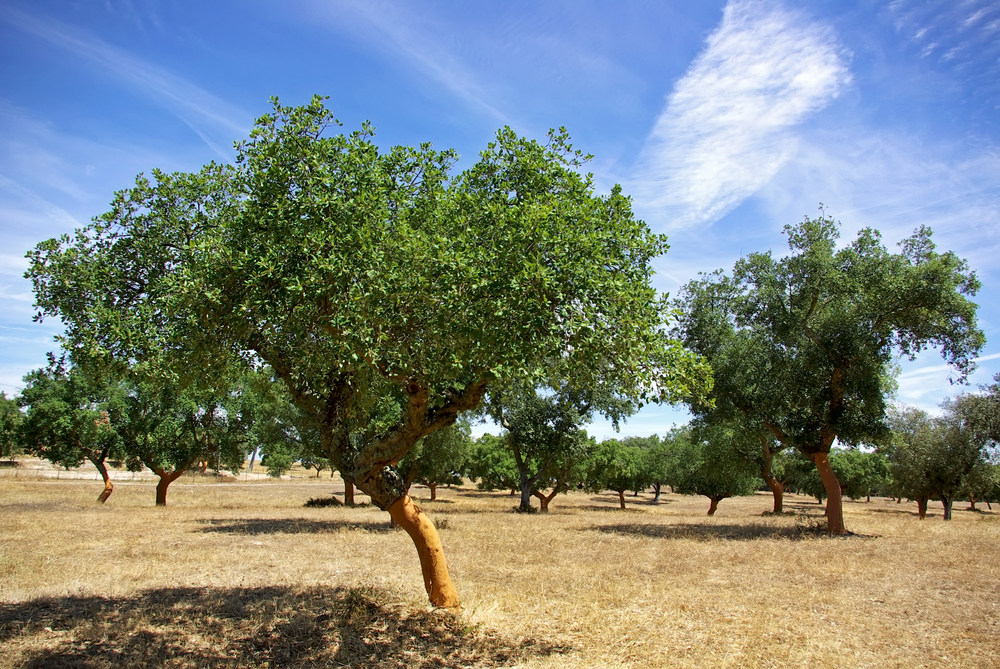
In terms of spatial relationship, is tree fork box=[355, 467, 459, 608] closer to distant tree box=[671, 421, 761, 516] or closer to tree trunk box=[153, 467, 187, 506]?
distant tree box=[671, 421, 761, 516]

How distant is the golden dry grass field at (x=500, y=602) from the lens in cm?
889

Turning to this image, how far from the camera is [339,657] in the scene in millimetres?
8711

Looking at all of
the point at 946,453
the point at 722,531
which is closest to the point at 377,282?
the point at 722,531

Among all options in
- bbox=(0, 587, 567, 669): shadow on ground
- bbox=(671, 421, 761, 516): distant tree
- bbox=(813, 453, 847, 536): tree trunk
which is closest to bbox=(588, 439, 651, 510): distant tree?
bbox=(671, 421, 761, 516): distant tree

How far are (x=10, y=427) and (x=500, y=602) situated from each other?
73845mm

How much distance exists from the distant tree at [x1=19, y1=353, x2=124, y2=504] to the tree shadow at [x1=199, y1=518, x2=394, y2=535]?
1434 cm

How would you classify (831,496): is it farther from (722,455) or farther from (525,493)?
(525,493)

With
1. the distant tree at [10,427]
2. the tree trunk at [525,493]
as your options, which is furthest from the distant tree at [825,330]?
Answer: the distant tree at [10,427]

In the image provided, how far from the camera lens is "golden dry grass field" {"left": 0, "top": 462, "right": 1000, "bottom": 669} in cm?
889

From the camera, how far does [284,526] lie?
92.2 feet

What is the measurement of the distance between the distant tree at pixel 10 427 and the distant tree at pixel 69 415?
1.24 metres

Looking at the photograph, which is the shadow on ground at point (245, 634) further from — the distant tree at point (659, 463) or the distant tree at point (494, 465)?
the distant tree at point (659, 463)

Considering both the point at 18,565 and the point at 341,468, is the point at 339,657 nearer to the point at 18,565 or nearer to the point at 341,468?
the point at 341,468

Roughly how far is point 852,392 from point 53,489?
59.0 meters
